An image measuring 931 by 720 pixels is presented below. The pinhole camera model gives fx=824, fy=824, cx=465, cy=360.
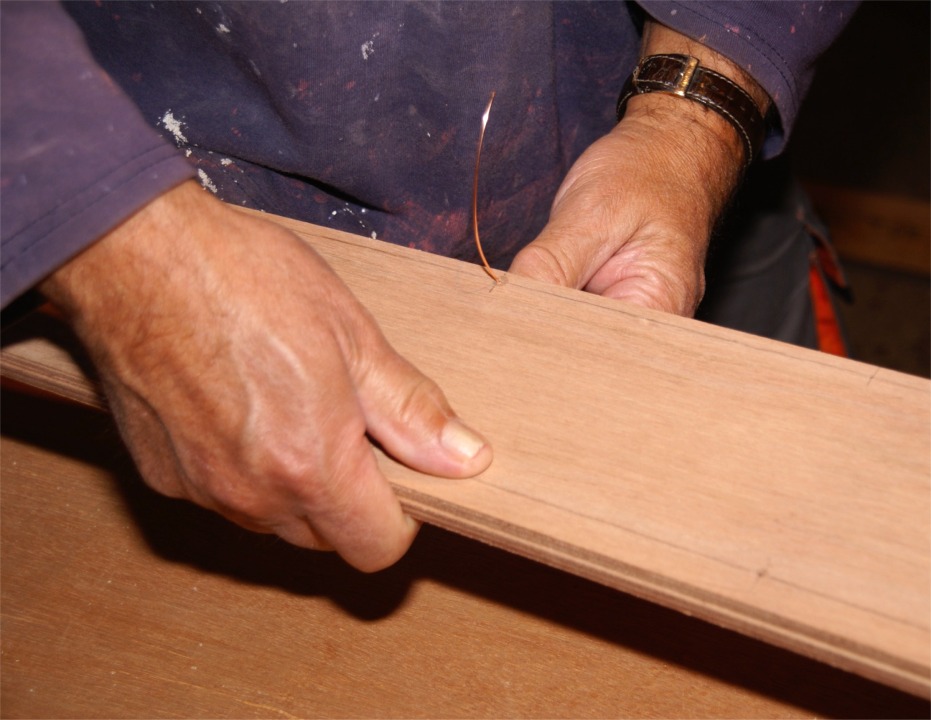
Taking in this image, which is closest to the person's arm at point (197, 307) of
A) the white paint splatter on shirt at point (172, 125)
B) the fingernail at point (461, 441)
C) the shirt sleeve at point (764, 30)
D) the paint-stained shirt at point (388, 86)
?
the fingernail at point (461, 441)

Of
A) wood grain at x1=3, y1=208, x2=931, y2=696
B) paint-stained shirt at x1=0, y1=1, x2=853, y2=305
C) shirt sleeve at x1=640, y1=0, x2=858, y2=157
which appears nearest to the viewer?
wood grain at x1=3, y1=208, x2=931, y2=696

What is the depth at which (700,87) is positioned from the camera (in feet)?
4.18

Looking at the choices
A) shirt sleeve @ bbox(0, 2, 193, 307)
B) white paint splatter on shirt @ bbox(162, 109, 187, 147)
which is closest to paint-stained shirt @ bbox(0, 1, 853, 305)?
white paint splatter on shirt @ bbox(162, 109, 187, 147)

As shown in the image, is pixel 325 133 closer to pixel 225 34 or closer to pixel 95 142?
pixel 225 34

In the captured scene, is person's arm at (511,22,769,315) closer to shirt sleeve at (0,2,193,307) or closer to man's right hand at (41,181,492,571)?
man's right hand at (41,181,492,571)

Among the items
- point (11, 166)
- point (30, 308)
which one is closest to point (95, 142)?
point (11, 166)

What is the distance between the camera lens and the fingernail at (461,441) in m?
0.75

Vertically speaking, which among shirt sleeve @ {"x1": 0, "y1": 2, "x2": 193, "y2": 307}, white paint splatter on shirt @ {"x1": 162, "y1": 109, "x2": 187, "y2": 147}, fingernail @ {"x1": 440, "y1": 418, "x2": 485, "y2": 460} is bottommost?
fingernail @ {"x1": 440, "y1": 418, "x2": 485, "y2": 460}

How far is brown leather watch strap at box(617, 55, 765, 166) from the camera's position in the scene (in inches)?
49.9

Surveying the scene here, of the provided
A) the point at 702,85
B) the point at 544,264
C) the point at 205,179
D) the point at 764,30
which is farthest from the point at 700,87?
the point at 205,179

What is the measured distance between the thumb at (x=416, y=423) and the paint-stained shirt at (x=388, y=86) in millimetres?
430

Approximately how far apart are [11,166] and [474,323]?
1.51 ft

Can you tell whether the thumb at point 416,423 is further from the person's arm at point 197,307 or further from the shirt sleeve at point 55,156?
the shirt sleeve at point 55,156

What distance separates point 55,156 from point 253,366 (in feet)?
0.84
